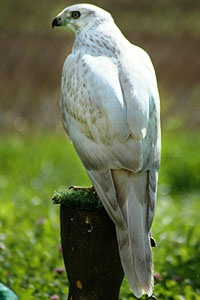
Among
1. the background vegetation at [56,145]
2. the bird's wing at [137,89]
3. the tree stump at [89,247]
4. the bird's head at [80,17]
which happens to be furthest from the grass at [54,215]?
the bird's head at [80,17]

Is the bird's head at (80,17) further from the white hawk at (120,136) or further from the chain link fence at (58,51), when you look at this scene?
the chain link fence at (58,51)

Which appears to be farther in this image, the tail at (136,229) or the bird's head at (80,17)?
the bird's head at (80,17)

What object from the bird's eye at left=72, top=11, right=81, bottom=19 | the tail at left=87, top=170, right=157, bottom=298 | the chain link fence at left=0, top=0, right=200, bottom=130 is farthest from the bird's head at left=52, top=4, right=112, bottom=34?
the chain link fence at left=0, top=0, right=200, bottom=130

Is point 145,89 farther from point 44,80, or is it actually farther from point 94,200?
point 44,80

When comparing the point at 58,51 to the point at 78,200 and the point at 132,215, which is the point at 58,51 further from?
the point at 132,215

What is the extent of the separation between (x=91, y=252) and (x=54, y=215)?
6.94 ft

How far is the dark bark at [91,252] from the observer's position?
2.37 meters

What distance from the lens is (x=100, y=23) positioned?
2457mm

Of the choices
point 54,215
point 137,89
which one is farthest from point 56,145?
point 137,89

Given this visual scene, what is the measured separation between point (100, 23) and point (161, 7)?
9.80 metres

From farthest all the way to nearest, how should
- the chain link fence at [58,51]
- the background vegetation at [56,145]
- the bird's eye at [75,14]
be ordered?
the chain link fence at [58,51], the background vegetation at [56,145], the bird's eye at [75,14]

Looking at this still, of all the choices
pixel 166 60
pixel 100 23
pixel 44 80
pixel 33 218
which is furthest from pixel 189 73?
pixel 100 23

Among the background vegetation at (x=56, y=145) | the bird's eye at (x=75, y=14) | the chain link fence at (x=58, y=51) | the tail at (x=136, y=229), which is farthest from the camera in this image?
the chain link fence at (x=58, y=51)

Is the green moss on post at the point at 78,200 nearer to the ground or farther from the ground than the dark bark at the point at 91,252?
farther from the ground
